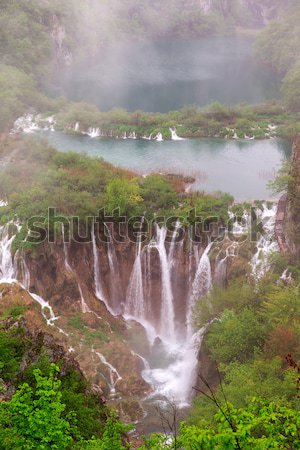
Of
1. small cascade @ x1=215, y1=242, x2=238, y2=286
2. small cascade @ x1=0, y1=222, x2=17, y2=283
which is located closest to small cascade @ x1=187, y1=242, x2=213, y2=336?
small cascade @ x1=215, y1=242, x2=238, y2=286

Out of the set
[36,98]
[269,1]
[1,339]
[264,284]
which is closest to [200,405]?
[264,284]

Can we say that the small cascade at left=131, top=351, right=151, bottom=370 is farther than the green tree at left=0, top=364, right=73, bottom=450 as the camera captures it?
Yes

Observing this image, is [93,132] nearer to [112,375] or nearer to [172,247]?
[172,247]

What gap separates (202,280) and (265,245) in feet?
13.1

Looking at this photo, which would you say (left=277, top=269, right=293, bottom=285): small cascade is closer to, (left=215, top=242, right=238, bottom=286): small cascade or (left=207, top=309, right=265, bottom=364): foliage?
A: (left=215, top=242, right=238, bottom=286): small cascade

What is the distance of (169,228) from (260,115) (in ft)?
102

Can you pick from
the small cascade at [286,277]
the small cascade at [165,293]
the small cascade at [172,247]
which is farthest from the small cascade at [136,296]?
the small cascade at [286,277]

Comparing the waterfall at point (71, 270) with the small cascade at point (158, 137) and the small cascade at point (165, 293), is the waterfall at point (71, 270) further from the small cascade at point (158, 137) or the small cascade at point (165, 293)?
the small cascade at point (158, 137)

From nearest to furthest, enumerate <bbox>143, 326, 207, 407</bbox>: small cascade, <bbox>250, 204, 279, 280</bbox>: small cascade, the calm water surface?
<bbox>143, 326, 207, 407</bbox>: small cascade → <bbox>250, 204, 279, 280</bbox>: small cascade → the calm water surface

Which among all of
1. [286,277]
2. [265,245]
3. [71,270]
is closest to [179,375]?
[286,277]

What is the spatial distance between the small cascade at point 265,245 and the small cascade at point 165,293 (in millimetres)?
5106

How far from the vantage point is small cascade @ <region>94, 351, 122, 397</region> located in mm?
24352

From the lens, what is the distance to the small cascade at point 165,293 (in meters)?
29.5

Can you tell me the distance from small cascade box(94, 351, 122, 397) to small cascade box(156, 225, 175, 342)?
5.21 meters
